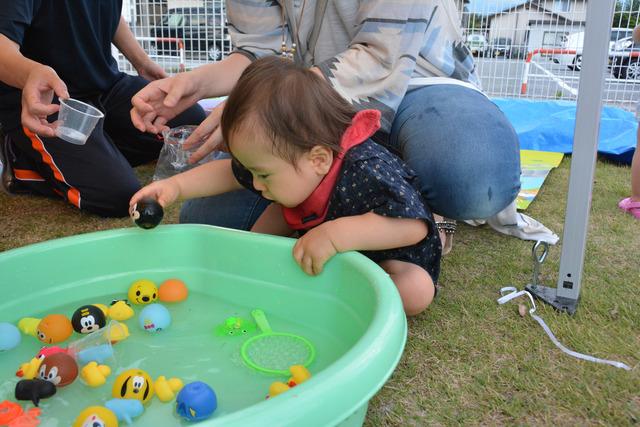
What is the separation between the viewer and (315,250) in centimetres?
84

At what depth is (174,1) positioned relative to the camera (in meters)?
3.22

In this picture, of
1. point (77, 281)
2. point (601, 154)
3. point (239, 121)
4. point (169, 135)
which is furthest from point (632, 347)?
point (601, 154)

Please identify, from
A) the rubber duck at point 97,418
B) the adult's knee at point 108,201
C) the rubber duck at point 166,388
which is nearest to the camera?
the rubber duck at point 97,418

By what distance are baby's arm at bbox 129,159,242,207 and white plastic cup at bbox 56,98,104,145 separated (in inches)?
6.8

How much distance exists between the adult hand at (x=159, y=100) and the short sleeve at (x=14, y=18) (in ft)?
1.59

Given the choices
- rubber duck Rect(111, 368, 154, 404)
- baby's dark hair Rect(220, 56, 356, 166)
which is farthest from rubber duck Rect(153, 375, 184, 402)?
baby's dark hair Rect(220, 56, 356, 166)

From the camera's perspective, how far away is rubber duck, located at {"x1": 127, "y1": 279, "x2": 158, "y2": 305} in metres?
0.96

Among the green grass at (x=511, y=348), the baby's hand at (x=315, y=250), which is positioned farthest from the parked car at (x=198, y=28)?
the baby's hand at (x=315, y=250)

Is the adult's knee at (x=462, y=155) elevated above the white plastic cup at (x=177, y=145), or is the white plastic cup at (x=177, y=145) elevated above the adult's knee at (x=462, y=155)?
the adult's knee at (x=462, y=155)

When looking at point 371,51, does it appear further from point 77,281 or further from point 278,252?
point 77,281

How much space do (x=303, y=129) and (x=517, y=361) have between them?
46cm

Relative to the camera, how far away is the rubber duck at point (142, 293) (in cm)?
96

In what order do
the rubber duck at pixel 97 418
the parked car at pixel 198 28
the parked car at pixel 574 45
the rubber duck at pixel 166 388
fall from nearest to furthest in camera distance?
the rubber duck at pixel 97 418 → the rubber duck at pixel 166 388 → the parked car at pixel 574 45 → the parked car at pixel 198 28

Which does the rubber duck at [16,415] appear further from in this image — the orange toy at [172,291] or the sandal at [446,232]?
the sandal at [446,232]
